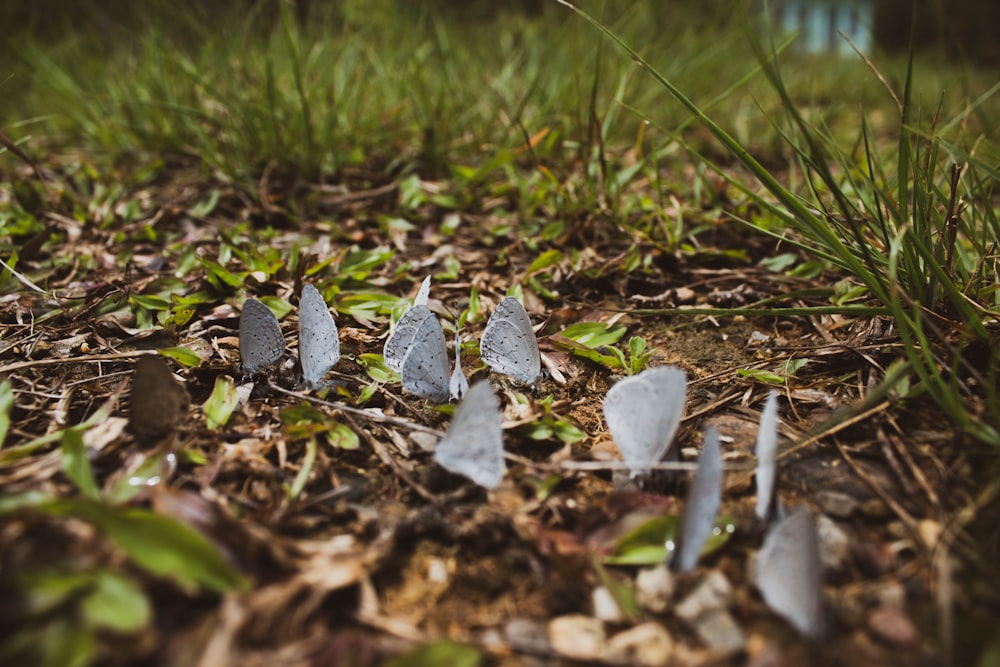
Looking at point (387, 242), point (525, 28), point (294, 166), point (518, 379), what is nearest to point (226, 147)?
point (294, 166)

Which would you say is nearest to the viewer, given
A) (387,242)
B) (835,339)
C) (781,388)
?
(781,388)

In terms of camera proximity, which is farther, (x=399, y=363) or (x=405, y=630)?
(x=399, y=363)

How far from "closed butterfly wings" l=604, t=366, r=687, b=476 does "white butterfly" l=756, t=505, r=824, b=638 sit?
9.2 inches

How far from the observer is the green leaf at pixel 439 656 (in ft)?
2.46

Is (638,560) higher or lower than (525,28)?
lower

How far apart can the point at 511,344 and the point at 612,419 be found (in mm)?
322

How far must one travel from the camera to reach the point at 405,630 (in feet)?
2.72

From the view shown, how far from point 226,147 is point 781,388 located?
2.24 meters

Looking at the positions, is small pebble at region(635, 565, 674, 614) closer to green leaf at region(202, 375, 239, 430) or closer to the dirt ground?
the dirt ground

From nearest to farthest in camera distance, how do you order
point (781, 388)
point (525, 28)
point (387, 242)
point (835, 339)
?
point (781, 388) < point (835, 339) < point (387, 242) < point (525, 28)

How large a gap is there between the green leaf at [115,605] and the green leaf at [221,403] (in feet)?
1.50

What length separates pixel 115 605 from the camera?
74 centimetres

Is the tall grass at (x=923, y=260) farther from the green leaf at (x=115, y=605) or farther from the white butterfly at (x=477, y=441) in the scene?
the green leaf at (x=115, y=605)

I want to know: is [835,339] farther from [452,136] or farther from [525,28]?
[525,28]
